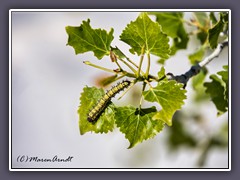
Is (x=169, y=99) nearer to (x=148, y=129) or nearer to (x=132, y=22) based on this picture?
(x=148, y=129)

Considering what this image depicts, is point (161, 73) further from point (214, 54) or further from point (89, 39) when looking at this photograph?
point (214, 54)

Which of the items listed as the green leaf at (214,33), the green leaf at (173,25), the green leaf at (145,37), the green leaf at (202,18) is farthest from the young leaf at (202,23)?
the green leaf at (145,37)

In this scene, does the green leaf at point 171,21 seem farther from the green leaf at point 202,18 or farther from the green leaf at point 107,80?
the green leaf at point 107,80

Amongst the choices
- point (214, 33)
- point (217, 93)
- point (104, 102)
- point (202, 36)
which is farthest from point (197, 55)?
point (104, 102)
